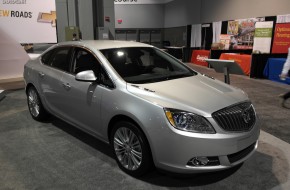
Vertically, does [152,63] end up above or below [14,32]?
below

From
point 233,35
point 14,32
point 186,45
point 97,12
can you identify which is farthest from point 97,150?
point 186,45

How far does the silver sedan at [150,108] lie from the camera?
234 cm

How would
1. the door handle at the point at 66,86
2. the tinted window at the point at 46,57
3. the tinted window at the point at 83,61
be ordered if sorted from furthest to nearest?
the tinted window at the point at 46,57
the door handle at the point at 66,86
the tinted window at the point at 83,61

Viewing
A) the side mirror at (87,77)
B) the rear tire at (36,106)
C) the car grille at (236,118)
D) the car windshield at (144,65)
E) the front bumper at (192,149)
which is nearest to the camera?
the front bumper at (192,149)

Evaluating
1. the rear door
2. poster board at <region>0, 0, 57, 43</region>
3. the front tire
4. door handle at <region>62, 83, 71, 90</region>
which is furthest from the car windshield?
poster board at <region>0, 0, 57, 43</region>

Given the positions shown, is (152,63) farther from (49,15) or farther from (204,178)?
(49,15)

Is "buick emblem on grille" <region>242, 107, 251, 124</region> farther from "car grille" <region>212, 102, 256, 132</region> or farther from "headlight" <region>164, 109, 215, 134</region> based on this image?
"headlight" <region>164, 109, 215, 134</region>

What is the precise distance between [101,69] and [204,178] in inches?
64.1

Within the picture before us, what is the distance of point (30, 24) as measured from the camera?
26.3 ft

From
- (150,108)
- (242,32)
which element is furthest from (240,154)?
(242,32)

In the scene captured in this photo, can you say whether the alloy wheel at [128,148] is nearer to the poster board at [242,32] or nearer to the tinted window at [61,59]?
the tinted window at [61,59]

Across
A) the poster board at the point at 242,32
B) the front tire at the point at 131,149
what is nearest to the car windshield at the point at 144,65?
the front tire at the point at 131,149

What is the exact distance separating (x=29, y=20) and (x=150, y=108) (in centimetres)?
699

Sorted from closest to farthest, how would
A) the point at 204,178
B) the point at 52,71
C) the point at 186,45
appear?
the point at 204,178
the point at 52,71
the point at 186,45
